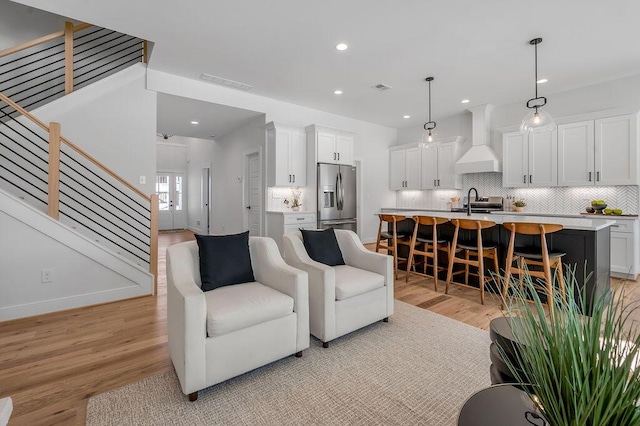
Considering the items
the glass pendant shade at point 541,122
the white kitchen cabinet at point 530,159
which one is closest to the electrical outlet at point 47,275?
the glass pendant shade at point 541,122

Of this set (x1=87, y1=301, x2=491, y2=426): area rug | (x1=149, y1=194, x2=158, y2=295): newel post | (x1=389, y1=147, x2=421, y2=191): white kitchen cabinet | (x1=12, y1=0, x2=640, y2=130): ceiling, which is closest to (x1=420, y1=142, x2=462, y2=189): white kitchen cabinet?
(x1=389, y1=147, x2=421, y2=191): white kitchen cabinet

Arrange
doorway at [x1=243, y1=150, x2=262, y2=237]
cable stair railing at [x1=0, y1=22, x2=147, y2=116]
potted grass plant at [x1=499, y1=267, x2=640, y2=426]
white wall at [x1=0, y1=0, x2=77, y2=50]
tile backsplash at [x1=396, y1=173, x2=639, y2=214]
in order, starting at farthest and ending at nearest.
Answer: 1. doorway at [x1=243, y1=150, x2=262, y2=237]
2. tile backsplash at [x1=396, y1=173, x2=639, y2=214]
3. white wall at [x1=0, y1=0, x2=77, y2=50]
4. cable stair railing at [x1=0, y1=22, x2=147, y2=116]
5. potted grass plant at [x1=499, y1=267, x2=640, y2=426]

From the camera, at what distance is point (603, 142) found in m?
4.73

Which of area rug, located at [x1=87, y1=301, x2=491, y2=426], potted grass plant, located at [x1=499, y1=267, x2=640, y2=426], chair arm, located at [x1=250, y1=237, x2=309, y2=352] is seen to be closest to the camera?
potted grass plant, located at [x1=499, y1=267, x2=640, y2=426]

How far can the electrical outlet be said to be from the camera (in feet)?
10.3

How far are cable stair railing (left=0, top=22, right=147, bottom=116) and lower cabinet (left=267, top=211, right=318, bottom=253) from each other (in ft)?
10.0

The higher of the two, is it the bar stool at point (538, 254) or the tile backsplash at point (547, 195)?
the tile backsplash at point (547, 195)

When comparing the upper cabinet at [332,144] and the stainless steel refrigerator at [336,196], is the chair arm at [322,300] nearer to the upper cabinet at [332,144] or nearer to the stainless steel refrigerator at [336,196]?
the stainless steel refrigerator at [336,196]

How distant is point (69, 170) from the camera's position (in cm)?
403

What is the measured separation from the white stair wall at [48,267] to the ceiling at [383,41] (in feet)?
6.79

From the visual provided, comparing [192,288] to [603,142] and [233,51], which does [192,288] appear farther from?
[603,142]

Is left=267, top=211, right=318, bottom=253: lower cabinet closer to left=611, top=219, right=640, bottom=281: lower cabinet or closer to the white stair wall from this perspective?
the white stair wall

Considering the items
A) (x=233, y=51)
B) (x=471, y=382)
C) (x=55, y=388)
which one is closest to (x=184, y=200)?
(x=233, y=51)

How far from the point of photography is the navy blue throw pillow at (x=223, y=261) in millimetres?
2340
